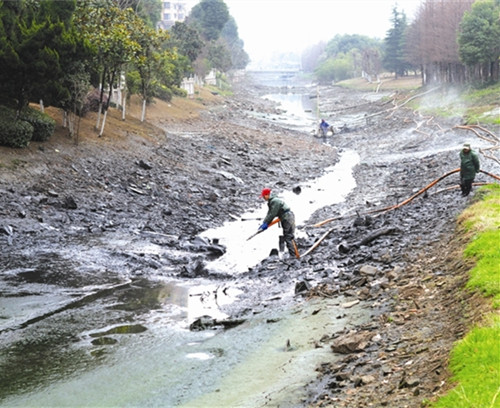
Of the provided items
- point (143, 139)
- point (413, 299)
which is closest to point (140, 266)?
point (413, 299)

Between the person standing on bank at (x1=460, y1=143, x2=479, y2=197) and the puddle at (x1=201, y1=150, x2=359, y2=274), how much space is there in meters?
5.63

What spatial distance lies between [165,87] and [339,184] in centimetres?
2564

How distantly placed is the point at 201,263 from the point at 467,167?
8.89 metres

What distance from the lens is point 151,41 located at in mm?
35281

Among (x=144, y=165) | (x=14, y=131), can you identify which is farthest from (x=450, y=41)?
(x=14, y=131)

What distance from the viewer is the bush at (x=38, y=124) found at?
1003 inches

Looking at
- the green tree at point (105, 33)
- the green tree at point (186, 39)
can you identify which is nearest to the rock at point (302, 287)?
the green tree at point (105, 33)

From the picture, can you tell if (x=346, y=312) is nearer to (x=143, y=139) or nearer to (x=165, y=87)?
(x=143, y=139)

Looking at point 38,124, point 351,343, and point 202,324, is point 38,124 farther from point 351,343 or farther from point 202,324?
point 351,343

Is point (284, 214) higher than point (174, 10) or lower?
lower

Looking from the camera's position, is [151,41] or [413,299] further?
[151,41]

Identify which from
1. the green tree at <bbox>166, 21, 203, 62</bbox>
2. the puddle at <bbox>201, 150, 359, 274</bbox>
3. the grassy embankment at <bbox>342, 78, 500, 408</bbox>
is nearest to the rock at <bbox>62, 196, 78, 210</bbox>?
the puddle at <bbox>201, 150, 359, 274</bbox>

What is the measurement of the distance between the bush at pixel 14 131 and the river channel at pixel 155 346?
949cm

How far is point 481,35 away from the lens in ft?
197
